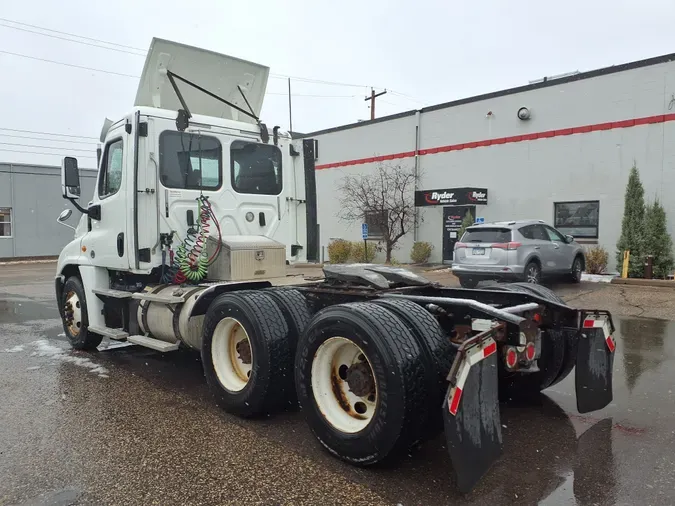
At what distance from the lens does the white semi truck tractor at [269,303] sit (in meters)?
3.16

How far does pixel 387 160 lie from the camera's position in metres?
22.0

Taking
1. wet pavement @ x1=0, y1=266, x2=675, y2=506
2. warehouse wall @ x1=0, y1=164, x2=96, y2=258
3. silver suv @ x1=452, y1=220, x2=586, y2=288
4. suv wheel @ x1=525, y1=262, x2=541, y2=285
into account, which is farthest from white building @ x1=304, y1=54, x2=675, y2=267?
warehouse wall @ x1=0, y1=164, x2=96, y2=258

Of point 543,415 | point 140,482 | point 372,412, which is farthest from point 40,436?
point 543,415

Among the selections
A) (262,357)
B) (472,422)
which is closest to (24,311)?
(262,357)

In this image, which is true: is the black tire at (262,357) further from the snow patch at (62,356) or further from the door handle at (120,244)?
the snow patch at (62,356)

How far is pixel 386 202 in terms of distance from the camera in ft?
68.9

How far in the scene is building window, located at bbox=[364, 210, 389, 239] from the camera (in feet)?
67.2

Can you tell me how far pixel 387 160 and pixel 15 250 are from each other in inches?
880

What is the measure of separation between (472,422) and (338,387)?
107 centimetres

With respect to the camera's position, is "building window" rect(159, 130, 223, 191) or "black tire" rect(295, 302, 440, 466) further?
"building window" rect(159, 130, 223, 191)

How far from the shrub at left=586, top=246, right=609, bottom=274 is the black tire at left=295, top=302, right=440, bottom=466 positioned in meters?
13.8

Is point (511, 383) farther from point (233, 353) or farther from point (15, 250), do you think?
point (15, 250)

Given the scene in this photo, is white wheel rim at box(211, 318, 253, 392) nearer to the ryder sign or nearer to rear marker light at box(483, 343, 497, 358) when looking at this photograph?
rear marker light at box(483, 343, 497, 358)

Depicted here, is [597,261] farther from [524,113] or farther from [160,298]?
[160,298]
